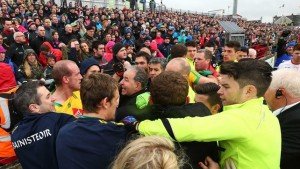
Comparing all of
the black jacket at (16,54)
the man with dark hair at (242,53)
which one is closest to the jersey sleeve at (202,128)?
the man with dark hair at (242,53)

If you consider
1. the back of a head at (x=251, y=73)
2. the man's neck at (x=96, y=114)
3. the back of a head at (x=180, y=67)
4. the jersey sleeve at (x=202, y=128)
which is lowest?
the man's neck at (x=96, y=114)

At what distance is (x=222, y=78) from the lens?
253 cm

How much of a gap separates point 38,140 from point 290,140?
2082mm

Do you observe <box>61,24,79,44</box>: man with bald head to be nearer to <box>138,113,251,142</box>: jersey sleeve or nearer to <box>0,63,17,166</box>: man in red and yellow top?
<box>0,63,17,166</box>: man in red and yellow top

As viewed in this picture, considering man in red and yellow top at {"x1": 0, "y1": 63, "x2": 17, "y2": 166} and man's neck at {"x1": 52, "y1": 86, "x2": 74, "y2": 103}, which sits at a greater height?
man's neck at {"x1": 52, "y1": 86, "x2": 74, "y2": 103}

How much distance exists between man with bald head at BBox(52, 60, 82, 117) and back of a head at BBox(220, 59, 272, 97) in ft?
6.99

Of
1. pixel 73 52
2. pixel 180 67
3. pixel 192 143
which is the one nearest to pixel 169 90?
pixel 192 143

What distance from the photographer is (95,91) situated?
7.77ft

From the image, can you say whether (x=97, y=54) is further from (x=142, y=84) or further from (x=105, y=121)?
(x=105, y=121)

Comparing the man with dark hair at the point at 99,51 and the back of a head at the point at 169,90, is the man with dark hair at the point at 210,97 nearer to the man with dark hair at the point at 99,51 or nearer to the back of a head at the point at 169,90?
the back of a head at the point at 169,90

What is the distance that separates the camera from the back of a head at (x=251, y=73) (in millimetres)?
2410

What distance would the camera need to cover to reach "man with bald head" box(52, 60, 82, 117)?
3963mm

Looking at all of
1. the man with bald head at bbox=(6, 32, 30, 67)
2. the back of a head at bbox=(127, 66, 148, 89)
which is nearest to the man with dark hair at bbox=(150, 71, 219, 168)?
the back of a head at bbox=(127, 66, 148, 89)

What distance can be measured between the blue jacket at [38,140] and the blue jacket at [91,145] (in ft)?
1.33
